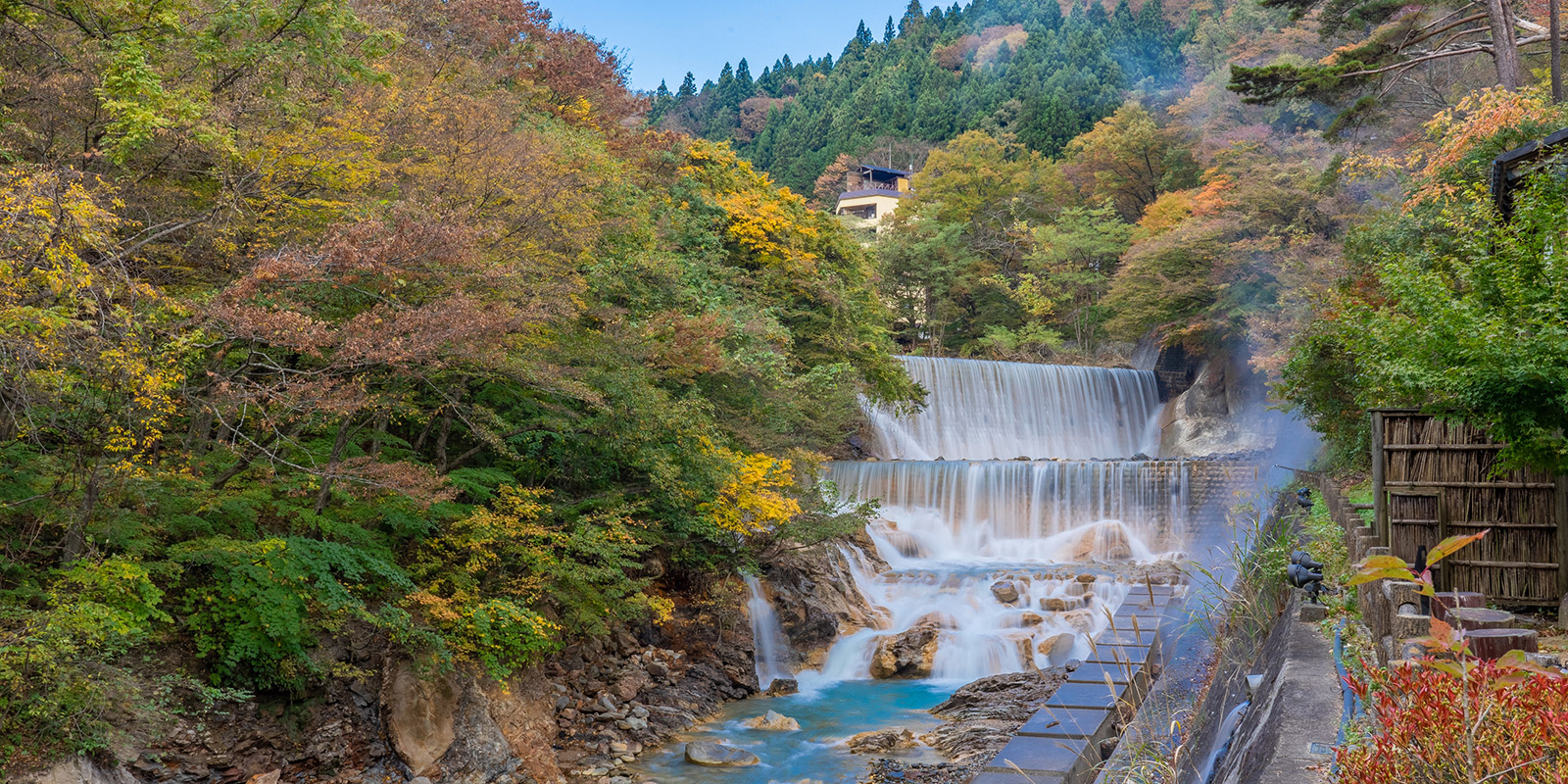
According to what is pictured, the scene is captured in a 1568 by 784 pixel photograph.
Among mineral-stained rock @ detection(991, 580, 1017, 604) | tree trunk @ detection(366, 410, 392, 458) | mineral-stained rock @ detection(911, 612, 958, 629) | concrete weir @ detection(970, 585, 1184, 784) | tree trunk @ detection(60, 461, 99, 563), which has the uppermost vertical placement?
tree trunk @ detection(366, 410, 392, 458)

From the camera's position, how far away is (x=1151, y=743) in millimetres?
4570

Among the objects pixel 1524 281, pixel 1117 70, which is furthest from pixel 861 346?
pixel 1117 70

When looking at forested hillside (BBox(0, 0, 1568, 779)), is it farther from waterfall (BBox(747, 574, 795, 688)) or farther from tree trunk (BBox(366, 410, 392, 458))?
waterfall (BBox(747, 574, 795, 688))

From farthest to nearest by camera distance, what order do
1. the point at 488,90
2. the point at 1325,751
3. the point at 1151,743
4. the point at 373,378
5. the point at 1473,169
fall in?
the point at 488,90, the point at 1473,169, the point at 373,378, the point at 1151,743, the point at 1325,751

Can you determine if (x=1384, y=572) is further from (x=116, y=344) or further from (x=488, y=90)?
(x=488, y=90)

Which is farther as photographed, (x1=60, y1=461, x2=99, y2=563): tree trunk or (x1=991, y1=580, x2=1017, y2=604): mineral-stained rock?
(x1=991, y1=580, x2=1017, y2=604): mineral-stained rock

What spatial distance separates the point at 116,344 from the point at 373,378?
273 cm

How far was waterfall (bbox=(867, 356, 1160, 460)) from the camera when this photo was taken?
28.4 metres

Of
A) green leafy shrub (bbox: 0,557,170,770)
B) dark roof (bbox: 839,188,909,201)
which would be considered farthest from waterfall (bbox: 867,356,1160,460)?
dark roof (bbox: 839,188,909,201)

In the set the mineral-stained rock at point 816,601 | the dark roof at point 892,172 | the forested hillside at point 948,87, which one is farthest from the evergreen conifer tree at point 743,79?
the mineral-stained rock at point 816,601

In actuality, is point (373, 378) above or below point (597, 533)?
above

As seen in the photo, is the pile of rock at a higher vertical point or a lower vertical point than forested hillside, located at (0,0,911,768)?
lower

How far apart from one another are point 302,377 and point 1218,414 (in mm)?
28534

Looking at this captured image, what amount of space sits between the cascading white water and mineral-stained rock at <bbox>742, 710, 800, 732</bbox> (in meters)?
2.55
